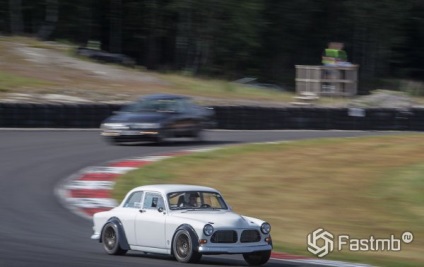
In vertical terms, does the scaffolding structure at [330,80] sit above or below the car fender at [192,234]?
below

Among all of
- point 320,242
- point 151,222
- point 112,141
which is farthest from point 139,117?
point 151,222

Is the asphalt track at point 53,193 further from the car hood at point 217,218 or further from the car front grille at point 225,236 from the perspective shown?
the car hood at point 217,218

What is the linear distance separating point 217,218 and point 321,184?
21.9 ft

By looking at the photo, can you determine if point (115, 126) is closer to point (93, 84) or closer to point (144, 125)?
point (144, 125)

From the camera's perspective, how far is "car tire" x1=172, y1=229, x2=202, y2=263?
1008cm

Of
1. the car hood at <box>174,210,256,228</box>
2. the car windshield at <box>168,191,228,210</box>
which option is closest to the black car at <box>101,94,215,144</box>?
the car windshield at <box>168,191,228,210</box>

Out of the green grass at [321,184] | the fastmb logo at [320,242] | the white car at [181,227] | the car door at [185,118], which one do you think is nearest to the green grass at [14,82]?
the car door at [185,118]

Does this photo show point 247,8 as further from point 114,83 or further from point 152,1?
point 114,83

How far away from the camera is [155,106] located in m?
24.1

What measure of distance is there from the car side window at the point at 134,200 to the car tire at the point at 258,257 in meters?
1.58

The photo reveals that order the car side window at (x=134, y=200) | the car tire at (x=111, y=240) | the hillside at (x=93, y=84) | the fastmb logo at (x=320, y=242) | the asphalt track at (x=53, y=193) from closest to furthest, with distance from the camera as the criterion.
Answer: the asphalt track at (x=53, y=193), the car tire at (x=111, y=240), the car side window at (x=134, y=200), the fastmb logo at (x=320, y=242), the hillside at (x=93, y=84)

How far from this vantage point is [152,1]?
4872 cm

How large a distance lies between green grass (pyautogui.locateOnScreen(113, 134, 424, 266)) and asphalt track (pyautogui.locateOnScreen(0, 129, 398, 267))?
1550mm

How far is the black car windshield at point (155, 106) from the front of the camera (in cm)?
2394
